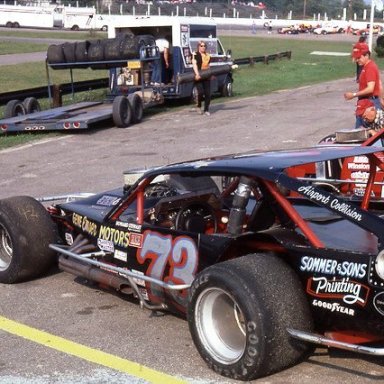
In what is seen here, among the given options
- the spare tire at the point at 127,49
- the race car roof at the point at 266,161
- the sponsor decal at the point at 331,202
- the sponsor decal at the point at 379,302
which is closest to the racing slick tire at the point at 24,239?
the race car roof at the point at 266,161

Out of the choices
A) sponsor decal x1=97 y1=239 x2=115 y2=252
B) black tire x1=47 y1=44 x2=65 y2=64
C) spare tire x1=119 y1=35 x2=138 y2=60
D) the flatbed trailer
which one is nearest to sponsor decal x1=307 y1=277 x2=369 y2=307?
sponsor decal x1=97 y1=239 x2=115 y2=252

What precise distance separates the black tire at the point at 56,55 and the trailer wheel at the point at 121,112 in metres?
1.91

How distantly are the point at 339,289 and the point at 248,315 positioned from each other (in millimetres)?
503

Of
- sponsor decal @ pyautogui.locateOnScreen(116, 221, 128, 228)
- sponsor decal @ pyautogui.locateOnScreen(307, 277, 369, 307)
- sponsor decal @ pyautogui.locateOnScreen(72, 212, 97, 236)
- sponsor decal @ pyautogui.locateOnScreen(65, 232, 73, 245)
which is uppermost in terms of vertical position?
sponsor decal @ pyautogui.locateOnScreen(307, 277, 369, 307)

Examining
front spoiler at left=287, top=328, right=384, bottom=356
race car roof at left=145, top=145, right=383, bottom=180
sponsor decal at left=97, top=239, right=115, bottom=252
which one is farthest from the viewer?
sponsor decal at left=97, top=239, right=115, bottom=252

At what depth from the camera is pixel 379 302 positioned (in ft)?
13.3

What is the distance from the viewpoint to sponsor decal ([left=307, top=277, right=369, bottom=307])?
4.14 metres

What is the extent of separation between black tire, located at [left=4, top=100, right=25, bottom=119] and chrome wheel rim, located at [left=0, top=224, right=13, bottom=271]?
11480 mm

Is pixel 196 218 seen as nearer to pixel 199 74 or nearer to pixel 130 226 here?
pixel 130 226

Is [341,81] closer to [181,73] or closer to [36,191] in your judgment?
[181,73]

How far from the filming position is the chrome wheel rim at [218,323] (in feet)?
15.2

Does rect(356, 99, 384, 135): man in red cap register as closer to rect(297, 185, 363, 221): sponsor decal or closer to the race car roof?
the race car roof

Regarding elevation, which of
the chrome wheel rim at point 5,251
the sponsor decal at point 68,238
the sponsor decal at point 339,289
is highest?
the sponsor decal at point 339,289

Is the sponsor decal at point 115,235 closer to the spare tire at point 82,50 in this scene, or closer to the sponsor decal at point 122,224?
the sponsor decal at point 122,224
